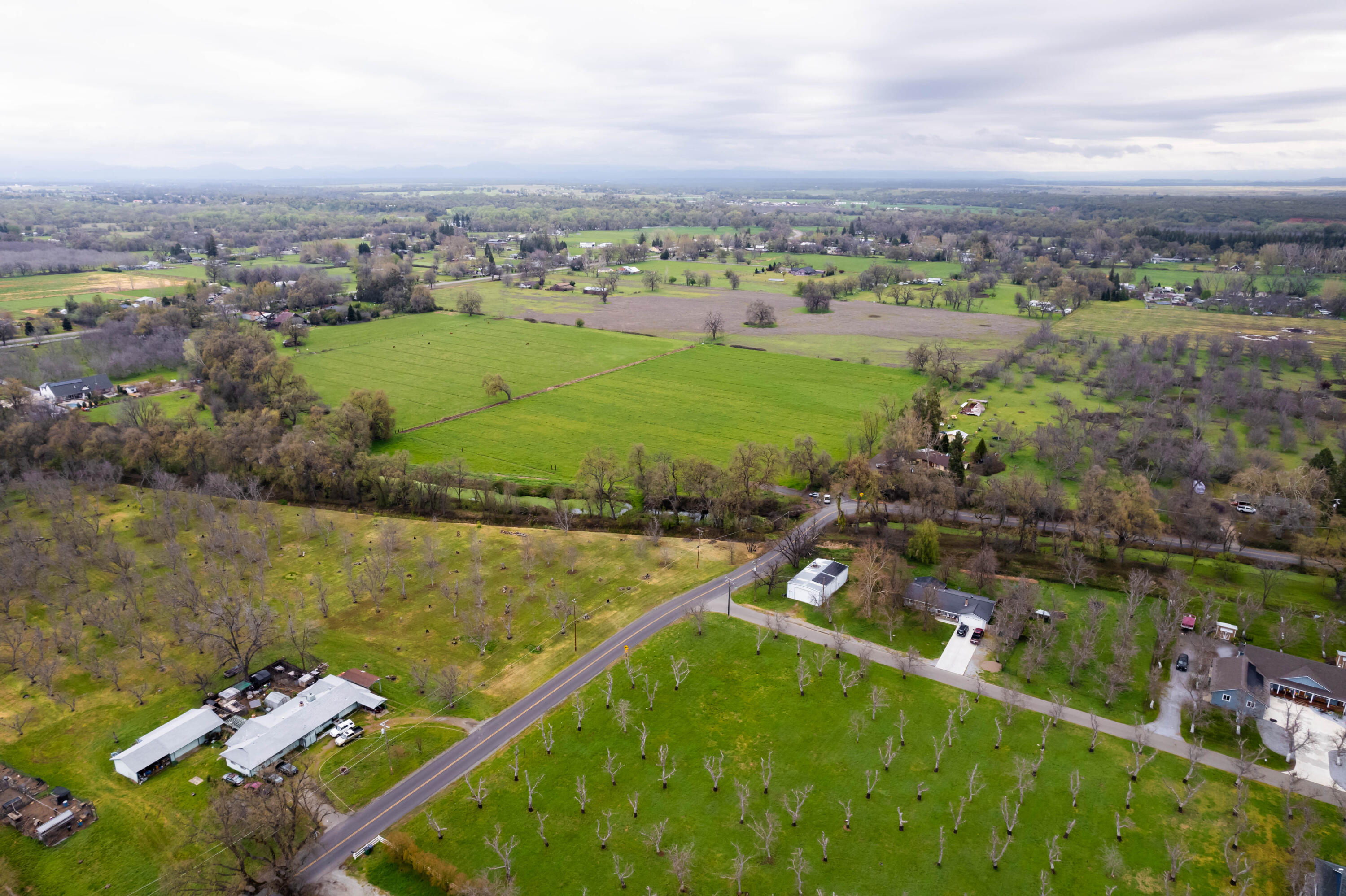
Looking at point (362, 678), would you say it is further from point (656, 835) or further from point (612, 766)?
point (656, 835)

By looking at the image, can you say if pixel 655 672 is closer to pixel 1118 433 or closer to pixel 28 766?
pixel 28 766

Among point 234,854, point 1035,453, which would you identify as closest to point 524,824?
point 234,854

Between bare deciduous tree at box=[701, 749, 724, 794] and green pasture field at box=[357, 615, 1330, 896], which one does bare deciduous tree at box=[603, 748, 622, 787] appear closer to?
green pasture field at box=[357, 615, 1330, 896]

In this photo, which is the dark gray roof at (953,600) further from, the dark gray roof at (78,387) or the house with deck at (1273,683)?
the dark gray roof at (78,387)

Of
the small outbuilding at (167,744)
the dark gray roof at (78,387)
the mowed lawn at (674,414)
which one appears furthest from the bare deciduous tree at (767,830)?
the dark gray roof at (78,387)

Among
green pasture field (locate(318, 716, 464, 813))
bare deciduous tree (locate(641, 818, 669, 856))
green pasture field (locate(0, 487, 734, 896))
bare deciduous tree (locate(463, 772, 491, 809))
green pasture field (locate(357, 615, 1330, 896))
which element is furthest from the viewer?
green pasture field (locate(318, 716, 464, 813))

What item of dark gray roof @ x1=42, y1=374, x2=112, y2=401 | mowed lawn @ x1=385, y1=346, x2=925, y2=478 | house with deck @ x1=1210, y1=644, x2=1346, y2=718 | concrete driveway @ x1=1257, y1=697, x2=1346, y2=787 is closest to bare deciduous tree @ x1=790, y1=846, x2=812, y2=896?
concrete driveway @ x1=1257, y1=697, x2=1346, y2=787
